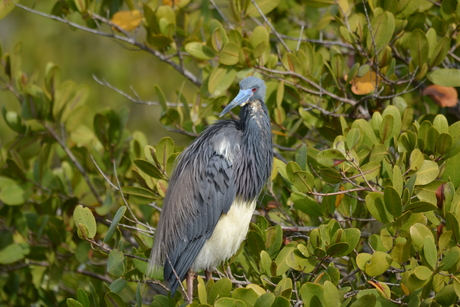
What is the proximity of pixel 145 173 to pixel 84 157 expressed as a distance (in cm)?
96

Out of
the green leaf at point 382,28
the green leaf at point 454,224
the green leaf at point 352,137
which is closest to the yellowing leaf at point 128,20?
the green leaf at point 382,28

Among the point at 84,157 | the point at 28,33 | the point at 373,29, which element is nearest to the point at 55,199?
the point at 84,157

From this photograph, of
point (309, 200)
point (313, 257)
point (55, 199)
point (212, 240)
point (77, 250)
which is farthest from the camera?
point (55, 199)

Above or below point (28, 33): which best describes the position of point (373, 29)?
above

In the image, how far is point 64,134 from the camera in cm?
418

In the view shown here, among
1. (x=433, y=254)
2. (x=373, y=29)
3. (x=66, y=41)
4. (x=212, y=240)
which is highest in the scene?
(x=373, y=29)

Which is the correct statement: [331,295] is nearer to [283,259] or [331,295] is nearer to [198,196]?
[283,259]

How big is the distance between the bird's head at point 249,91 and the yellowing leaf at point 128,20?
109cm

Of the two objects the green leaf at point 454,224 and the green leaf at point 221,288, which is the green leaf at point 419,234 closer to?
the green leaf at point 454,224

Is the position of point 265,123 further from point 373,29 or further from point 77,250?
point 77,250

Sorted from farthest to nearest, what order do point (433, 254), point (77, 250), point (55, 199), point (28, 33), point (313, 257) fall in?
point (28, 33) → point (55, 199) → point (77, 250) → point (313, 257) → point (433, 254)

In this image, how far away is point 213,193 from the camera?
3268 millimetres

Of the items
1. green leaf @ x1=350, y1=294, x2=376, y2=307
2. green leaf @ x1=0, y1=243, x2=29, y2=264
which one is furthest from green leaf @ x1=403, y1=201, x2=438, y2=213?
green leaf @ x1=0, y1=243, x2=29, y2=264

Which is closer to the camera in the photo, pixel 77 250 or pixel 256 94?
pixel 256 94
